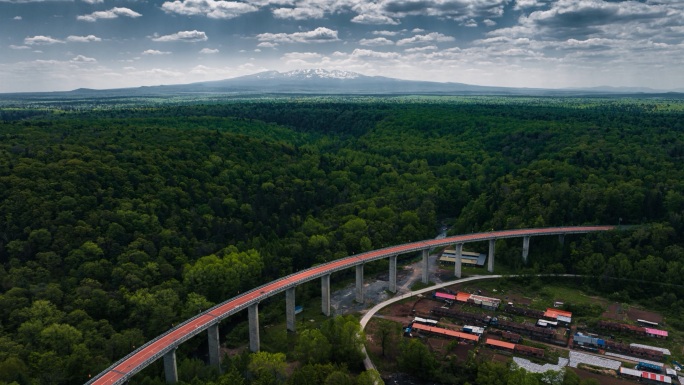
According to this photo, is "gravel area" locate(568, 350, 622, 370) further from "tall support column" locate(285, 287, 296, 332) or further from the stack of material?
"tall support column" locate(285, 287, 296, 332)

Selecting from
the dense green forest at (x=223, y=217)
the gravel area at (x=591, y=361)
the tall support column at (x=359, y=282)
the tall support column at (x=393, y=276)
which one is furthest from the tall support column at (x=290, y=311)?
the gravel area at (x=591, y=361)

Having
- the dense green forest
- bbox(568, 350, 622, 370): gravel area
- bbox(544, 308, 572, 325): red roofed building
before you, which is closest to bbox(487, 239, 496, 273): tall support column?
the dense green forest

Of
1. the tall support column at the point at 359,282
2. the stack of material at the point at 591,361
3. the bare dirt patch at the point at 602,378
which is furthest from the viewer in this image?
the tall support column at the point at 359,282

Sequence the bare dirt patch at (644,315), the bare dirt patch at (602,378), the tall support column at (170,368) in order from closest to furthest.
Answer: the tall support column at (170,368)
the bare dirt patch at (602,378)
the bare dirt patch at (644,315)

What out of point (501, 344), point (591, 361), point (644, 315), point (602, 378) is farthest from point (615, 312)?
point (501, 344)

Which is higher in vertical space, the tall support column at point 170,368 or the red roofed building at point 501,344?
the tall support column at point 170,368

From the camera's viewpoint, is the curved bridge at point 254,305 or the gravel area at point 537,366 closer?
the curved bridge at point 254,305

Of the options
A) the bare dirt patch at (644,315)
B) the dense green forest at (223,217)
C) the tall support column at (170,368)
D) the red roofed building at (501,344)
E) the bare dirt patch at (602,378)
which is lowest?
the bare dirt patch at (644,315)

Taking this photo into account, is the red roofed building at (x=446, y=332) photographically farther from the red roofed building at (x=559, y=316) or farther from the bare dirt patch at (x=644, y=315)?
the bare dirt patch at (x=644, y=315)
